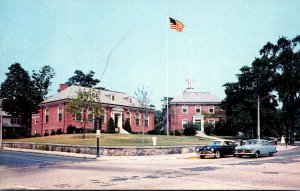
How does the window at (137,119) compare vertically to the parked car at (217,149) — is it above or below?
above

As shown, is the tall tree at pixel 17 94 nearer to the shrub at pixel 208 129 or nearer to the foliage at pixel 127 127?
the foliage at pixel 127 127

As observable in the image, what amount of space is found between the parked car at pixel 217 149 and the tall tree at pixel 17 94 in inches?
2141

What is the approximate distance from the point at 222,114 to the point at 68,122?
3307 cm

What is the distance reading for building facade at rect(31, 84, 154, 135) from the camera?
56.2m

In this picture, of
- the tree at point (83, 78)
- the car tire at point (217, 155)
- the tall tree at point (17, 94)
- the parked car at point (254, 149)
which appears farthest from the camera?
the tree at point (83, 78)

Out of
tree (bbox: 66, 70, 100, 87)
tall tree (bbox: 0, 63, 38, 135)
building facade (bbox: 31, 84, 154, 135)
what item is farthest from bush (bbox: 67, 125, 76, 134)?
tree (bbox: 66, 70, 100, 87)

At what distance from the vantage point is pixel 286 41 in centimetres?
5378

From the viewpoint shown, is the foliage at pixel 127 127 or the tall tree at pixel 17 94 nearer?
the foliage at pixel 127 127

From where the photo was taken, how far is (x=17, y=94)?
71.7 m

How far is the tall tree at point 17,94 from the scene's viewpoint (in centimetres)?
7019

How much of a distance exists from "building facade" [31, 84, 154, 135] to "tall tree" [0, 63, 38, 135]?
6.73 m

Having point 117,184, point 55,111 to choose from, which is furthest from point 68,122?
point 117,184

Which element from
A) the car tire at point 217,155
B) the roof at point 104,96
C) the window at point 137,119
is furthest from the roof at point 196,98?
the car tire at point 217,155

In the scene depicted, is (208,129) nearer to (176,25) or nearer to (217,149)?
(176,25)
